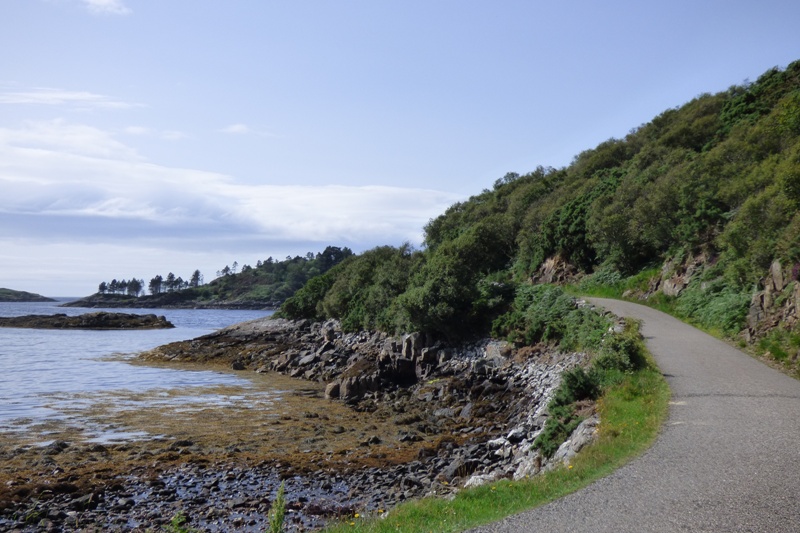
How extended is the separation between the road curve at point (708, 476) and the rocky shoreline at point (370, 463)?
249 cm

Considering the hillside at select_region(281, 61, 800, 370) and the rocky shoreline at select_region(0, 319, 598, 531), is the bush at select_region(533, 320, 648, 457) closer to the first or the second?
the rocky shoreline at select_region(0, 319, 598, 531)

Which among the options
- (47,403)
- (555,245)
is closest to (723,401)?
(47,403)

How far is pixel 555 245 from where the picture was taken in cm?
4906

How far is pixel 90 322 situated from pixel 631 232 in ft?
294

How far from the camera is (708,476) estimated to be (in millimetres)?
9141

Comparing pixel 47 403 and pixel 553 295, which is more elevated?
pixel 553 295

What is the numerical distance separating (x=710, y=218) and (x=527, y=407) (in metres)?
16.7

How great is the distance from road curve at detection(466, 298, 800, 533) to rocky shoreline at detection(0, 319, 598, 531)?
2.49 meters

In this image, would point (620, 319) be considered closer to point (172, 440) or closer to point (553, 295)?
point (553, 295)

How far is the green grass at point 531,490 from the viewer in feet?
28.2

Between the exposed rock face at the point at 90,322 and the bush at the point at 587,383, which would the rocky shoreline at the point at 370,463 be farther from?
the exposed rock face at the point at 90,322

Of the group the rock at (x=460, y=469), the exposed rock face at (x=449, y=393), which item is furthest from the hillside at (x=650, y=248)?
the rock at (x=460, y=469)

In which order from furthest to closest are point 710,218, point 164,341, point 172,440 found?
point 164,341
point 710,218
point 172,440

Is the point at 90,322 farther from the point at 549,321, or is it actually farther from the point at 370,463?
the point at 370,463
